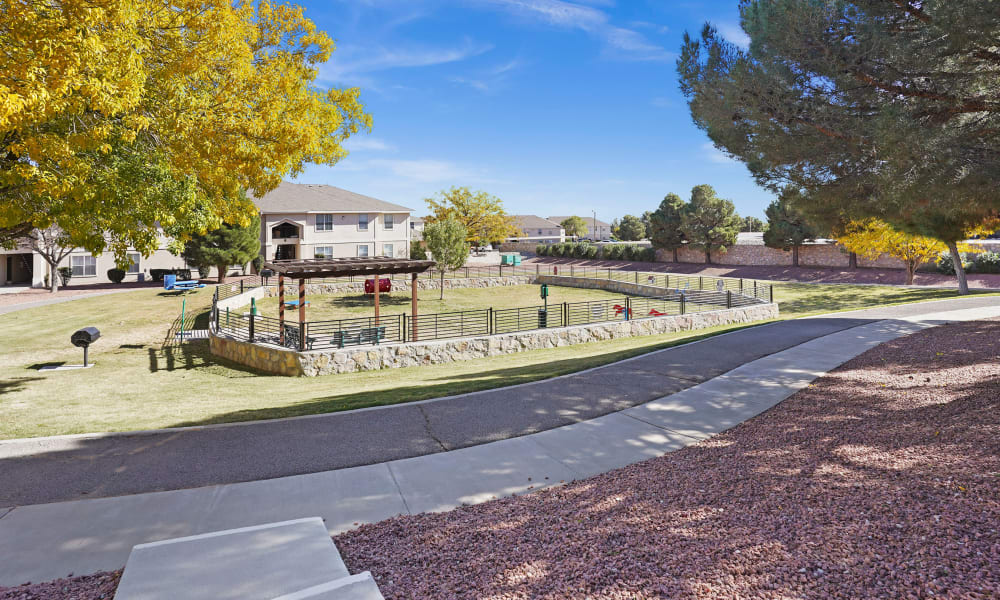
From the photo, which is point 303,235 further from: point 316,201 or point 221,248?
point 221,248

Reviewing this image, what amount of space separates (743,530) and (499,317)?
22.8 m

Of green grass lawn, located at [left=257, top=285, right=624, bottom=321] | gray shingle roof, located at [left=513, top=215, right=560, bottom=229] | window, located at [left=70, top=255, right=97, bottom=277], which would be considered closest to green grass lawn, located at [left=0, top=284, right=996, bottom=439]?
green grass lawn, located at [left=257, top=285, right=624, bottom=321]

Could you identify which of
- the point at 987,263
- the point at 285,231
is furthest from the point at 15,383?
the point at 987,263

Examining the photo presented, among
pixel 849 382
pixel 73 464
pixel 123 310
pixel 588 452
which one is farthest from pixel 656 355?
pixel 123 310

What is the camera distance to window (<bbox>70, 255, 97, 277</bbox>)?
3844 centimetres

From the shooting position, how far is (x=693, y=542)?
14.2 feet

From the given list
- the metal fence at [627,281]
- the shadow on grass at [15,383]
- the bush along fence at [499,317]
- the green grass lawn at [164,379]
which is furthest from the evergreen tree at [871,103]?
the metal fence at [627,281]

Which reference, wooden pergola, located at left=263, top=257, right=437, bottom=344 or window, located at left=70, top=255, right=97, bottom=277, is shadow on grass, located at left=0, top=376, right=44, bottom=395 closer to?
wooden pergola, located at left=263, top=257, right=437, bottom=344

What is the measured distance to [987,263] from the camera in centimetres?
3650

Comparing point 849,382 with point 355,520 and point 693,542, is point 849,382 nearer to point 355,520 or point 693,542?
point 693,542

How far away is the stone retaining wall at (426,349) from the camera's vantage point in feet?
53.5

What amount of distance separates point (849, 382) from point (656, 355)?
4733 mm

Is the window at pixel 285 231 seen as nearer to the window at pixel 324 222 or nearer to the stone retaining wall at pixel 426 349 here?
the window at pixel 324 222

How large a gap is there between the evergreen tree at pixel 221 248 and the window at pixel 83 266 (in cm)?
799
